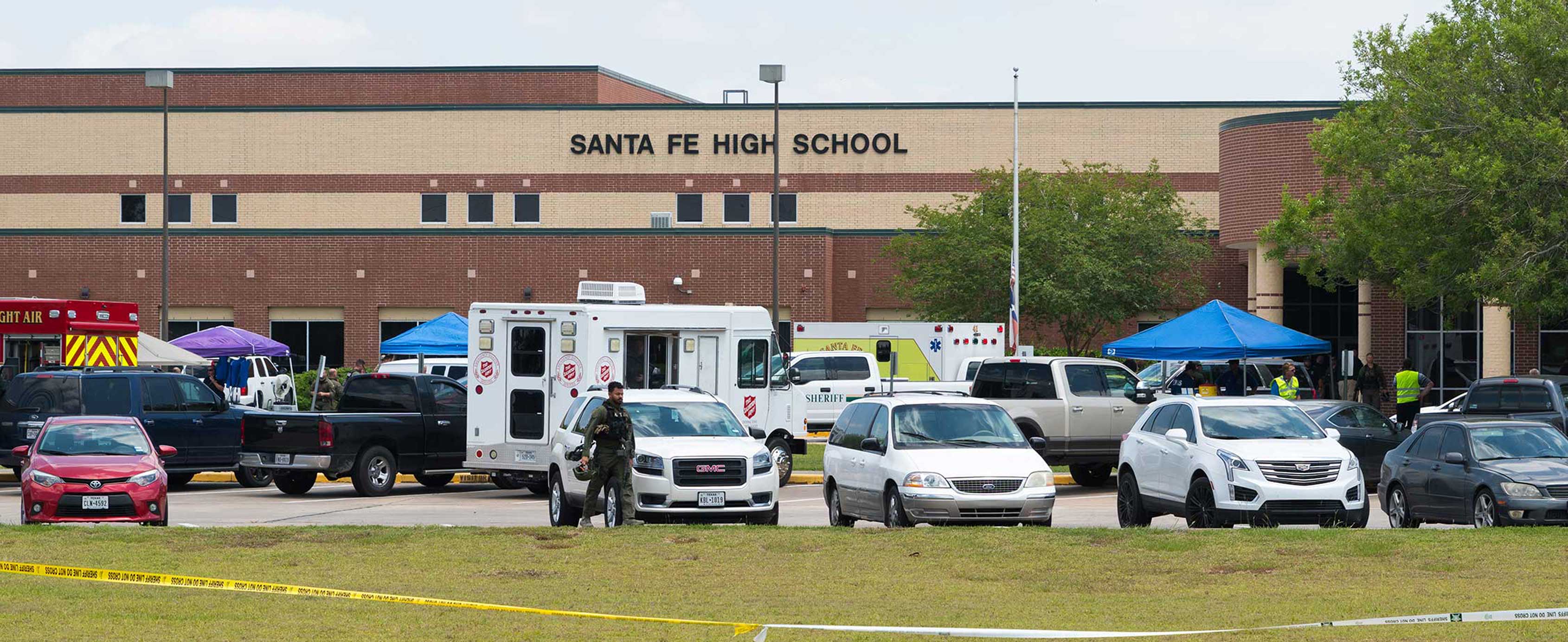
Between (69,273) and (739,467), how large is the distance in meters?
39.8

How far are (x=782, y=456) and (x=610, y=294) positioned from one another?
152 inches

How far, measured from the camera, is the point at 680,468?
61.1 feet

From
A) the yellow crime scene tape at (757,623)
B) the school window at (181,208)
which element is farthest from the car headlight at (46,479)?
the school window at (181,208)

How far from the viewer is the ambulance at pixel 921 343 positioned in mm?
37438

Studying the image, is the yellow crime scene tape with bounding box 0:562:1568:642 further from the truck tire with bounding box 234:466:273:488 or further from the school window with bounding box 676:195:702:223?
the school window with bounding box 676:195:702:223

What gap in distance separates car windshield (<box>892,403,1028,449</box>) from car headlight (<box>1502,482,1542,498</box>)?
4.81 meters

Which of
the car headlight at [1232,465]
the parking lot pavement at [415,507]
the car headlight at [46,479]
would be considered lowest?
the parking lot pavement at [415,507]

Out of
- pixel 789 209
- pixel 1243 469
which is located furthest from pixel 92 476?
pixel 789 209

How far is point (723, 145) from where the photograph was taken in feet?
185

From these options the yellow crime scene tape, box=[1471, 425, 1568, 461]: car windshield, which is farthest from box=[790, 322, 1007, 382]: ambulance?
the yellow crime scene tape

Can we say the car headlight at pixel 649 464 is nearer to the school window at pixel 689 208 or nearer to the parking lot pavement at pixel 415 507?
the parking lot pavement at pixel 415 507

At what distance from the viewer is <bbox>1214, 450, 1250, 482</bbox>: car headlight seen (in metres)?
17.8

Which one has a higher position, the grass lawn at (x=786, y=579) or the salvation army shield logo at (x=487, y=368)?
the salvation army shield logo at (x=487, y=368)

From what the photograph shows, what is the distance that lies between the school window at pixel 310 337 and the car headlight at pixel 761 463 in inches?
1414
